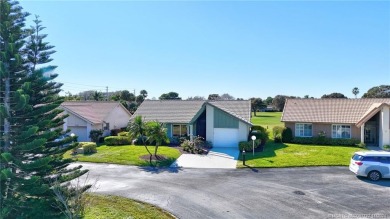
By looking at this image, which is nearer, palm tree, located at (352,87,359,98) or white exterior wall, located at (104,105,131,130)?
white exterior wall, located at (104,105,131,130)

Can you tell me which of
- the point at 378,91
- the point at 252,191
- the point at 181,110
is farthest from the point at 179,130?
the point at 378,91

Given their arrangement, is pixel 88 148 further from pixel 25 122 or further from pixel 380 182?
pixel 380 182

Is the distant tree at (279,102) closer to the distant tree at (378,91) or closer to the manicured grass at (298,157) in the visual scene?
the distant tree at (378,91)

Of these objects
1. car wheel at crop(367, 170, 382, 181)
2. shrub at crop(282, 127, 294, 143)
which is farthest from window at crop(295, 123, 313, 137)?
car wheel at crop(367, 170, 382, 181)

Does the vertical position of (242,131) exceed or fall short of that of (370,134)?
it exceeds it

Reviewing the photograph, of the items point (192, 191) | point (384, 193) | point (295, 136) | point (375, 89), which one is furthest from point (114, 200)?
point (375, 89)

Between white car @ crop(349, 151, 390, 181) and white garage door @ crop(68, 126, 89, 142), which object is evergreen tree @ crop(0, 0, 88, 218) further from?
white garage door @ crop(68, 126, 89, 142)

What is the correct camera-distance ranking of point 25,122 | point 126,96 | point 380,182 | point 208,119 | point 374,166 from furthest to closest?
point 126,96 → point 208,119 → point 374,166 → point 380,182 → point 25,122

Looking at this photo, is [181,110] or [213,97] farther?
[213,97]
